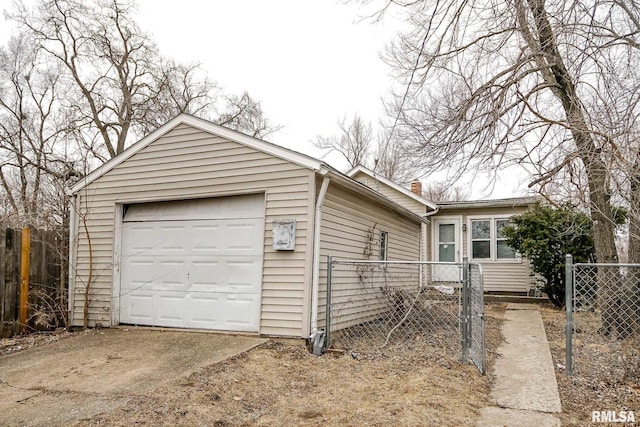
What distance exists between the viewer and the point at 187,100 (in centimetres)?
2066

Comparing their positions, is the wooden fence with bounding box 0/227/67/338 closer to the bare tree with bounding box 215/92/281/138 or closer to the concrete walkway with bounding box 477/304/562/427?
the concrete walkway with bounding box 477/304/562/427

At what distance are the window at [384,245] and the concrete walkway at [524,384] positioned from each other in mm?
2759

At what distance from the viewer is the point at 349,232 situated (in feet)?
25.6

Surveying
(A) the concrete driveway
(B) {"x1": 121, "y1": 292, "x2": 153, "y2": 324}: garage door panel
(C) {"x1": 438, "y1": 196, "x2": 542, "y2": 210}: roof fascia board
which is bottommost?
(A) the concrete driveway

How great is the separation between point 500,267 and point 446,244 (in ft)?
5.55

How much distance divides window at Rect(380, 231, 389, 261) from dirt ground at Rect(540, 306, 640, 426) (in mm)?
3480

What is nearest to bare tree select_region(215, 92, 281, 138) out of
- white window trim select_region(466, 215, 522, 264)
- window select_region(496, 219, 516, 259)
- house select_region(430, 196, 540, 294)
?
house select_region(430, 196, 540, 294)

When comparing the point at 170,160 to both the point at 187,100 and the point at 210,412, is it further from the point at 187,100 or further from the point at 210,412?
the point at 187,100

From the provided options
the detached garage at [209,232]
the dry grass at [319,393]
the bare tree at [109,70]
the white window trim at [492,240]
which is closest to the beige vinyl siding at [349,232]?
the detached garage at [209,232]

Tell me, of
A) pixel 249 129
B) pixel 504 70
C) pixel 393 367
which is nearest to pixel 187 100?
pixel 249 129

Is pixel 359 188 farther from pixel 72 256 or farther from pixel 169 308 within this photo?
pixel 72 256

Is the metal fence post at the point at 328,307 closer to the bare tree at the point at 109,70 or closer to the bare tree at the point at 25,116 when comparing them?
the bare tree at the point at 25,116

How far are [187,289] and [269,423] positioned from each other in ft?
12.8

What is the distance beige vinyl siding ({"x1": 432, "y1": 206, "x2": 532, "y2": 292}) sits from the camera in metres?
13.3
